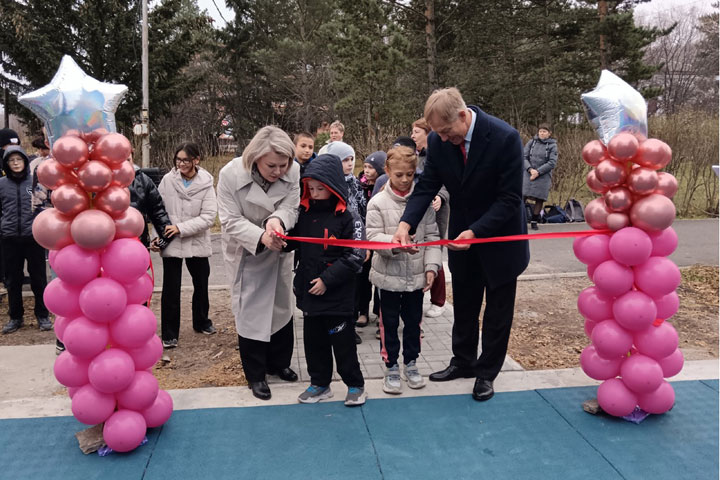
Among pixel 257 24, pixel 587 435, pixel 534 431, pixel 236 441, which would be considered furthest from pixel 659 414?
pixel 257 24

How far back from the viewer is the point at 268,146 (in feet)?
11.9

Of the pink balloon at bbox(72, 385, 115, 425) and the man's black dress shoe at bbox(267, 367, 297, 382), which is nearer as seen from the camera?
the pink balloon at bbox(72, 385, 115, 425)

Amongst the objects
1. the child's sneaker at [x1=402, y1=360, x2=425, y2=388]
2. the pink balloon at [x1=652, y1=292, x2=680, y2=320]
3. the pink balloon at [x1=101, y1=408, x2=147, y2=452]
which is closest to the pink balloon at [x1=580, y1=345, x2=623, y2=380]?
the pink balloon at [x1=652, y1=292, x2=680, y2=320]

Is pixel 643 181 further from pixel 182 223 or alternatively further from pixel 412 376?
pixel 182 223

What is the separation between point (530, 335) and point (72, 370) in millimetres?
4150

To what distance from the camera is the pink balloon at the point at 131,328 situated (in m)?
3.17

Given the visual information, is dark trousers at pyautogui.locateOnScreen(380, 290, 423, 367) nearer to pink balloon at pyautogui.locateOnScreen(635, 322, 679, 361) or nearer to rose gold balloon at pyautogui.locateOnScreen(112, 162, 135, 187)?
pink balloon at pyautogui.locateOnScreen(635, 322, 679, 361)

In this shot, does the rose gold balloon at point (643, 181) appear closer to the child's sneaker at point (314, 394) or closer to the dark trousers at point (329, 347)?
the dark trousers at point (329, 347)

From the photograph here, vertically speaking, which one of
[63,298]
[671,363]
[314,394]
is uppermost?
[63,298]

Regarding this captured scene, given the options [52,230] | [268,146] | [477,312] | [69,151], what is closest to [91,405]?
[52,230]

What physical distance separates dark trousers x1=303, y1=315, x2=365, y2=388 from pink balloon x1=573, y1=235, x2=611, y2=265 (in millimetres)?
1613

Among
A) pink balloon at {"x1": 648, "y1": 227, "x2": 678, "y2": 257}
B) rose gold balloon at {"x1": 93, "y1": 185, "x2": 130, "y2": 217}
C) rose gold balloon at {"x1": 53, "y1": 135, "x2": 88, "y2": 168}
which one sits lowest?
pink balloon at {"x1": 648, "y1": 227, "x2": 678, "y2": 257}

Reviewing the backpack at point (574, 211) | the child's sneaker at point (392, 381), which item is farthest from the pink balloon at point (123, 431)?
the backpack at point (574, 211)

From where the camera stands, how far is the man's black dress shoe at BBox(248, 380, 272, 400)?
3980mm
